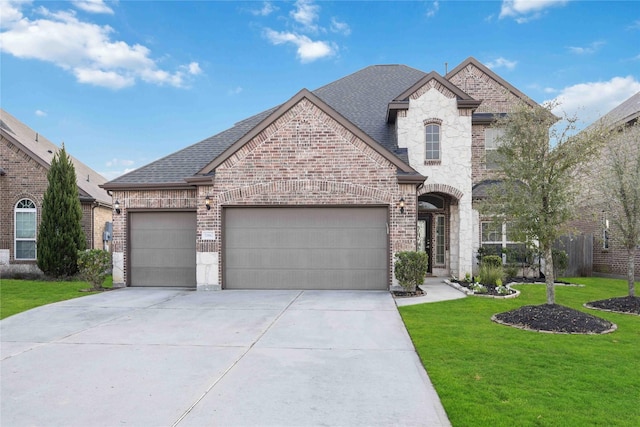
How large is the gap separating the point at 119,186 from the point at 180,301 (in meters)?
4.88

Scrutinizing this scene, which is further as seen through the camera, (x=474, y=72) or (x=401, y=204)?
(x=474, y=72)

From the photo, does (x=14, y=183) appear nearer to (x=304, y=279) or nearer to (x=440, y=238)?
(x=304, y=279)

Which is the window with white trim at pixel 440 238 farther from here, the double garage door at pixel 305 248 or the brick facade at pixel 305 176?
the double garage door at pixel 305 248

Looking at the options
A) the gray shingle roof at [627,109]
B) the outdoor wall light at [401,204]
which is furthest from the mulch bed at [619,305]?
the gray shingle roof at [627,109]

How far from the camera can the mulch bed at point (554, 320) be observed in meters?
7.82

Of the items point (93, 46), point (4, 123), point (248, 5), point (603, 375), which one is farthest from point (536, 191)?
point (4, 123)

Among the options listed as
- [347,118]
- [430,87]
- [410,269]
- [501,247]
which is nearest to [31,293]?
[410,269]

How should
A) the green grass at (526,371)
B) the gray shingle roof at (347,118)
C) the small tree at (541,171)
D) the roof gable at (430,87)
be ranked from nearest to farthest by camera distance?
the green grass at (526,371) < the small tree at (541,171) < the gray shingle roof at (347,118) < the roof gable at (430,87)

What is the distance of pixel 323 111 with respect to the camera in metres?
12.4

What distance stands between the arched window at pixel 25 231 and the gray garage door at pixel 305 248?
10010 mm

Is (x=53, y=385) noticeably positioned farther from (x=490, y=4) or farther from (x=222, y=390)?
(x=490, y=4)

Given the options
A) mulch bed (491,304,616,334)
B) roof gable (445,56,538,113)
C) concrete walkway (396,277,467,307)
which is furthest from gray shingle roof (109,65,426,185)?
mulch bed (491,304,616,334)

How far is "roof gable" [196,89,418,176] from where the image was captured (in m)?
12.3

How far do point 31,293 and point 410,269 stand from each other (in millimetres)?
11267
